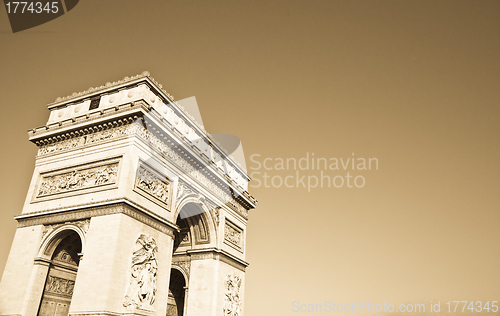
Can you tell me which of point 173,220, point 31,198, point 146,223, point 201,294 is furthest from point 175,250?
point 31,198

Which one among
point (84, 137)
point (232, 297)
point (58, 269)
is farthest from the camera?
point (232, 297)

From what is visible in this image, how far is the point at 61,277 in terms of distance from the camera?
16172mm

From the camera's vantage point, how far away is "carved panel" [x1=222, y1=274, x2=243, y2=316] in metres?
20.7

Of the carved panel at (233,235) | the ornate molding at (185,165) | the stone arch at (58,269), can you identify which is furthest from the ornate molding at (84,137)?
the carved panel at (233,235)

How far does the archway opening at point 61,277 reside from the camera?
15.4 metres

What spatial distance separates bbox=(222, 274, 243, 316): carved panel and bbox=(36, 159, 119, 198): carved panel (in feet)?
29.0

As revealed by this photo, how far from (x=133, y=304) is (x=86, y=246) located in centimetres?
268

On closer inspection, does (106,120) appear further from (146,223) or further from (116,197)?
(146,223)

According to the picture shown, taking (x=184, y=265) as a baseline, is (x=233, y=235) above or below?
above

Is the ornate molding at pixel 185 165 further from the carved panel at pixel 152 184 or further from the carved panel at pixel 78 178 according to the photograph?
the carved panel at pixel 78 178

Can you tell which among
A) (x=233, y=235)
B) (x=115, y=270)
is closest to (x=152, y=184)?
(x=115, y=270)

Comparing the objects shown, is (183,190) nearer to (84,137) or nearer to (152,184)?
(152,184)

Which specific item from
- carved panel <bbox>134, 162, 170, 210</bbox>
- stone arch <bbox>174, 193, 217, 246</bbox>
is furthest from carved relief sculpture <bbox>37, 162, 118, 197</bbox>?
stone arch <bbox>174, 193, 217, 246</bbox>

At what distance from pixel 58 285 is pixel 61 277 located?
1.11 feet
